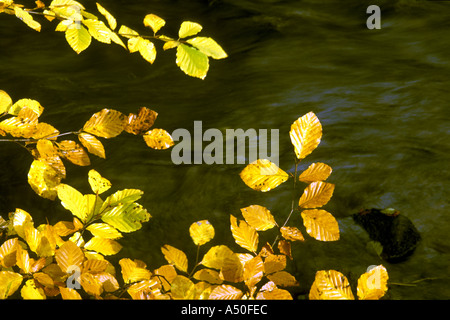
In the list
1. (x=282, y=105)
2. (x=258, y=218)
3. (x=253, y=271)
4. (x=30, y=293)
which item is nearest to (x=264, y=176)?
(x=258, y=218)

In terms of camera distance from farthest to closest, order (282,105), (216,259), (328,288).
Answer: (282,105) < (216,259) < (328,288)

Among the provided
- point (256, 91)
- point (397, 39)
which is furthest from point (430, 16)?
point (256, 91)

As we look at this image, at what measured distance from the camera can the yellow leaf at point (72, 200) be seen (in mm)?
1019

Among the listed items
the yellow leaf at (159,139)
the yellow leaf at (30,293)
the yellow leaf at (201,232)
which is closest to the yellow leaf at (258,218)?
the yellow leaf at (201,232)

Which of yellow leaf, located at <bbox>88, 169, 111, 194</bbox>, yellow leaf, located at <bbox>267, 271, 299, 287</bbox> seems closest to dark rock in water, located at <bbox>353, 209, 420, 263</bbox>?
yellow leaf, located at <bbox>267, 271, 299, 287</bbox>

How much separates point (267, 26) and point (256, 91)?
995 millimetres

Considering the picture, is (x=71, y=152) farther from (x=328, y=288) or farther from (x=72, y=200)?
(x=328, y=288)

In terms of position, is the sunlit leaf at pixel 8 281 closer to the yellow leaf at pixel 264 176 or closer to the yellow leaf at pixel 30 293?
the yellow leaf at pixel 30 293

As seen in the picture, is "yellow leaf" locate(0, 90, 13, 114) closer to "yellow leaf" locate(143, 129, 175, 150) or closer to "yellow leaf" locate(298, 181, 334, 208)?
"yellow leaf" locate(143, 129, 175, 150)

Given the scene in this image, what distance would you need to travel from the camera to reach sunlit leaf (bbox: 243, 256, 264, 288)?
1.02 m

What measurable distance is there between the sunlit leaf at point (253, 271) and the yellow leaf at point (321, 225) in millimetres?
142

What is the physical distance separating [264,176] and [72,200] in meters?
0.43

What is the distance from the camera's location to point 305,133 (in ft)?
3.18

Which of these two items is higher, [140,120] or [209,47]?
[209,47]
